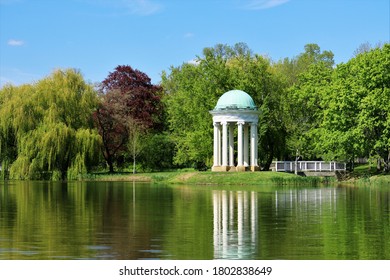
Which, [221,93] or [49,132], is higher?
[221,93]

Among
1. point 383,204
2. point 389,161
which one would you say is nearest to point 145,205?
point 383,204

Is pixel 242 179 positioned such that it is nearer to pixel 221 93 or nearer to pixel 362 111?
pixel 362 111

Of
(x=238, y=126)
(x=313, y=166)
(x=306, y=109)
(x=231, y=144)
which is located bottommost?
(x=313, y=166)

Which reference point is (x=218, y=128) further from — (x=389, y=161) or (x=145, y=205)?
(x=145, y=205)

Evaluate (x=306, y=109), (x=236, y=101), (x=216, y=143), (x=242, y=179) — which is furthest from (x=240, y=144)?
(x=306, y=109)

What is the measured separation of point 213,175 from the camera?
5422 centimetres

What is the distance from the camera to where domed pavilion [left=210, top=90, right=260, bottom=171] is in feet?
191

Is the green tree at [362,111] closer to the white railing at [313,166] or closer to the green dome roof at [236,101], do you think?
the white railing at [313,166]

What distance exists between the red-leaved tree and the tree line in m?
0.16

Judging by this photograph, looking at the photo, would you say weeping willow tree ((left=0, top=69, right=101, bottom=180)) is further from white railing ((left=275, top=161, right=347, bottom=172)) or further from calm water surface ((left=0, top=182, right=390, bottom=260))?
calm water surface ((left=0, top=182, right=390, bottom=260))

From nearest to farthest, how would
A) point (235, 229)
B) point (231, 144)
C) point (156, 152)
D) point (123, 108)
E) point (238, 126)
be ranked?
point (235, 229)
point (238, 126)
point (231, 144)
point (123, 108)
point (156, 152)

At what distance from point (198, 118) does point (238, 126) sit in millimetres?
7467

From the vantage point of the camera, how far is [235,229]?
1938 cm

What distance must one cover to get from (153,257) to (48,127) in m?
46.3
